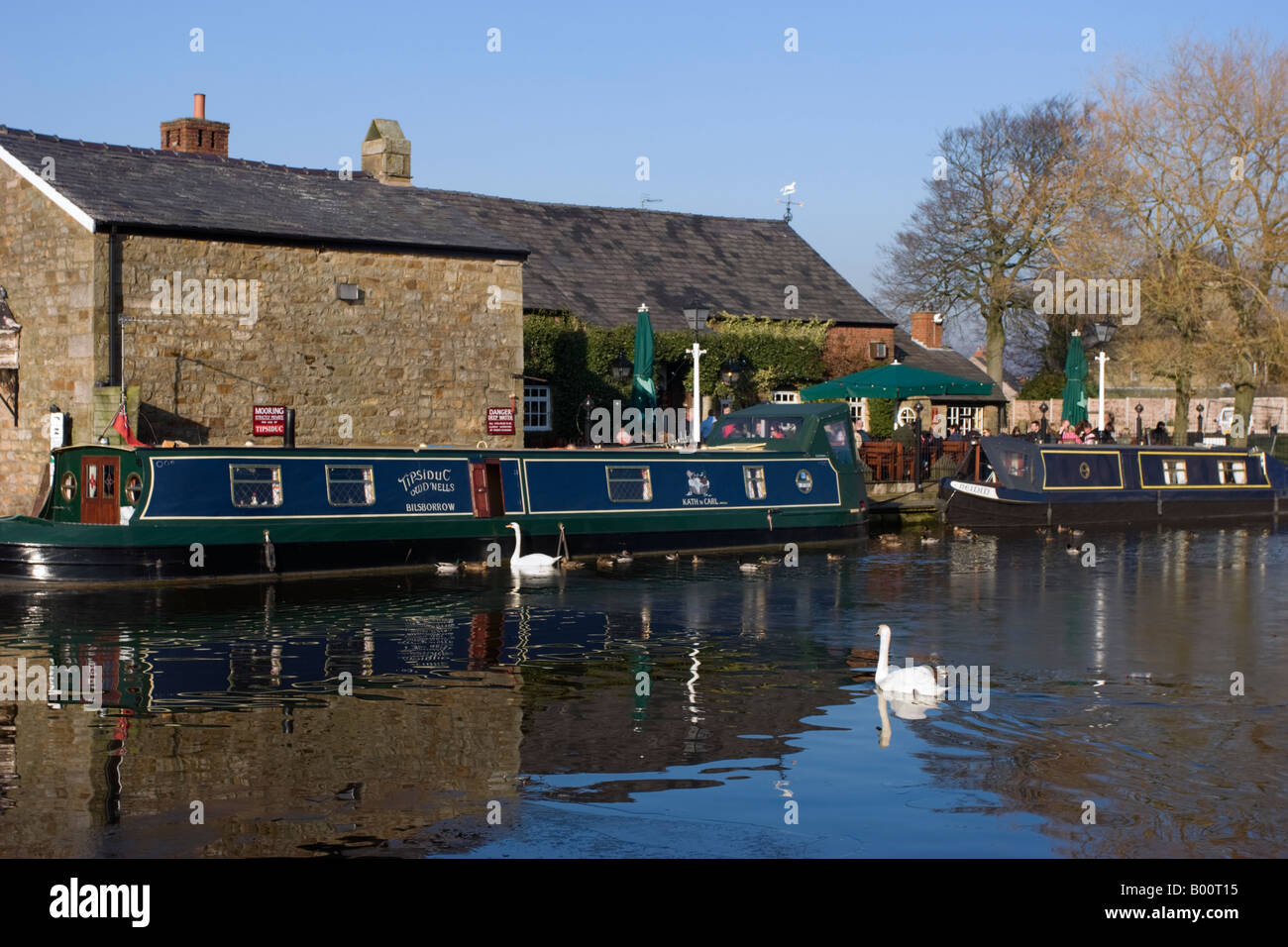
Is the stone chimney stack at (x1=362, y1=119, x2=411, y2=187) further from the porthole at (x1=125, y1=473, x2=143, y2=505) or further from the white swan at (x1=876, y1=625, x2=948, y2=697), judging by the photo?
the white swan at (x1=876, y1=625, x2=948, y2=697)

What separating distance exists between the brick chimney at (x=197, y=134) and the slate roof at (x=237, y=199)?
3.07 metres

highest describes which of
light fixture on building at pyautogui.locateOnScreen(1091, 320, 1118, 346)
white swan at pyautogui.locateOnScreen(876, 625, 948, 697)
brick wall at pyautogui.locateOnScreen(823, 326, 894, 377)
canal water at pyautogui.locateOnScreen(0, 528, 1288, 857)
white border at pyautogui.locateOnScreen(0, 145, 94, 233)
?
white border at pyautogui.locateOnScreen(0, 145, 94, 233)

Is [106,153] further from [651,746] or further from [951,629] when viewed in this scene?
[651,746]

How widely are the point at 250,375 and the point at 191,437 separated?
1.55m

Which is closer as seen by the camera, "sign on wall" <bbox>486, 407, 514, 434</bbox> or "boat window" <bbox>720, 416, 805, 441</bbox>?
"boat window" <bbox>720, 416, 805, 441</bbox>

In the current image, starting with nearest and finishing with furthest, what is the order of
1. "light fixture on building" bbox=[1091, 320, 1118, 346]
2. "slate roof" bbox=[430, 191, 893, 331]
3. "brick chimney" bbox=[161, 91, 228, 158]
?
"light fixture on building" bbox=[1091, 320, 1118, 346] < "brick chimney" bbox=[161, 91, 228, 158] < "slate roof" bbox=[430, 191, 893, 331]

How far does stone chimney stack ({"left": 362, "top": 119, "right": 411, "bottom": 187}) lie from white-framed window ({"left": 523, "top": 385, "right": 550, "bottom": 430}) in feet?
17.6

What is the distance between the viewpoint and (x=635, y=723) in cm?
1150

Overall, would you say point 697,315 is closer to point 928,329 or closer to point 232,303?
point 232,303

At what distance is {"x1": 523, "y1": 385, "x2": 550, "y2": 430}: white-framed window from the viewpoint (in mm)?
34188

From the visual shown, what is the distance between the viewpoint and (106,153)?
90.1ft

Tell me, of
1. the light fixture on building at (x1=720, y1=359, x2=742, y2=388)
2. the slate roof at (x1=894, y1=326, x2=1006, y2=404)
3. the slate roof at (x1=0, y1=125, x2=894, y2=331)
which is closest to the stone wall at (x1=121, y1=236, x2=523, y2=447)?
the slate roof at (x1=0, y1=125, x2=894, y2=331)

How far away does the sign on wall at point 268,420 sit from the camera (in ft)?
87.1

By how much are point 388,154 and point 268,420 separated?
28.9ft
